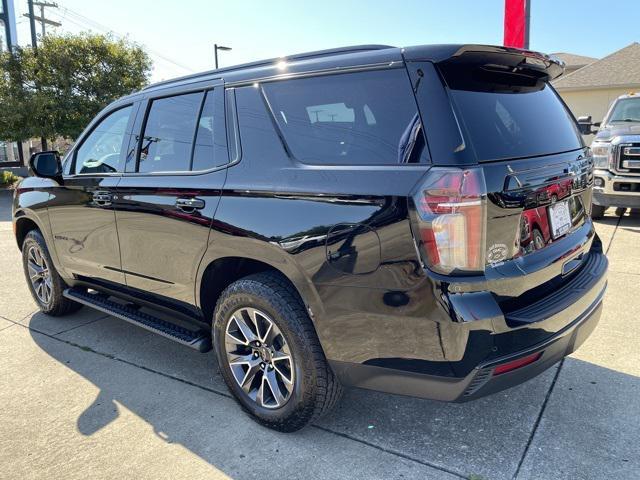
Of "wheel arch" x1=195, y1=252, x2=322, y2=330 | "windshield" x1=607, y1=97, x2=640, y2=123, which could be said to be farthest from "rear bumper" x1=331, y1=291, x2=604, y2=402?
"windshield" x1=607, y1=97, x2=640, y2=123

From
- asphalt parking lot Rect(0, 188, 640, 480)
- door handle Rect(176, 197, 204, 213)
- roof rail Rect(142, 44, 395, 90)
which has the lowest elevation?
asphalt parking lot Rect(0, 188, 640, 480)

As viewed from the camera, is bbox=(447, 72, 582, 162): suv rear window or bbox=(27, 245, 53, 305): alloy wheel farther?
bbox=(27, 245, 53, 305): alloy wheel

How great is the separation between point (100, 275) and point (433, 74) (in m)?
2.89

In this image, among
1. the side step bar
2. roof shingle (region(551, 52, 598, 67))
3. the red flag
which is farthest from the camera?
roof shingle (region(551, 52, 598, 67))

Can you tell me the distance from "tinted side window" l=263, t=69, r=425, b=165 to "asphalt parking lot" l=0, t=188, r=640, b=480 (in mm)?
1453

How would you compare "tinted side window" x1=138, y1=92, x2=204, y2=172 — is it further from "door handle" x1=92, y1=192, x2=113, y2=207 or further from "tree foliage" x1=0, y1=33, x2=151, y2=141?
"tree foliage" x1=0, y1=33, x2=151, y2=141

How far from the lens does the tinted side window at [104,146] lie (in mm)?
3605

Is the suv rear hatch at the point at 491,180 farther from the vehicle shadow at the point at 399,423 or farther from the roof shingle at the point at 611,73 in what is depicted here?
the roof shingle at the point at 611,73

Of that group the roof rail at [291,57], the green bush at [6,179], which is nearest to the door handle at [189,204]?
the roof rail at [291,57]

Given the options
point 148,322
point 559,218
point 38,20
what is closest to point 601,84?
point 559,218

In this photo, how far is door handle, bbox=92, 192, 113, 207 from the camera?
3.49m

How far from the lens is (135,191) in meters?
3.27

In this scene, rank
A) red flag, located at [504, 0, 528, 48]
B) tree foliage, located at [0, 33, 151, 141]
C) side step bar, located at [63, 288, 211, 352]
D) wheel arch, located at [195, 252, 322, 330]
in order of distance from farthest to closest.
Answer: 1. tree foliage, located at [0, 33, 151, 141]
2. red flag, located at [504, 0, 528, 48]
3. side step bar, located at [63, 288, 211, 352]
4. wheel arch, located at [195, 252, 322, 330]

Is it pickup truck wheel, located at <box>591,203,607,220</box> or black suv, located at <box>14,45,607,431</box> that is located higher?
black suv, located at <box>14,45,607,431</box>
